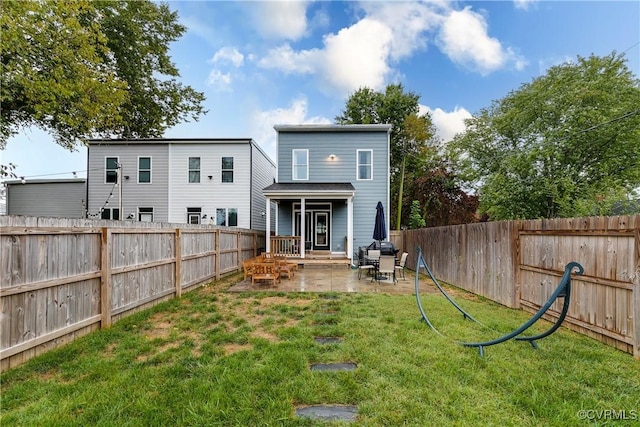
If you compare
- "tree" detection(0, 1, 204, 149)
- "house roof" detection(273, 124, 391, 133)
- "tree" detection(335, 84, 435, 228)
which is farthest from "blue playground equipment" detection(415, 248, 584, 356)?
"tree" detection(335, 84, 435, 228)

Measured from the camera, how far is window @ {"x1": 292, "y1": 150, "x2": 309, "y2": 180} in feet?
47.0

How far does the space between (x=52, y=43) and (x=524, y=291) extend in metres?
16.0

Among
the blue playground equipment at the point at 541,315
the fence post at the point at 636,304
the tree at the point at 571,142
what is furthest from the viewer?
the tree at the point at 571,142

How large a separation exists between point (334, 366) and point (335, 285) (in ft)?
16.7

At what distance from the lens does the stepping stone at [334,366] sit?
3.18 m

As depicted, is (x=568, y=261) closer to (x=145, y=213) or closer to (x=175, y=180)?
(x=175, y=180)

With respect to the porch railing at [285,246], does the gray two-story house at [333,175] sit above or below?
above

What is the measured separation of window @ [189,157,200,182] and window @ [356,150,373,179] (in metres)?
8.69

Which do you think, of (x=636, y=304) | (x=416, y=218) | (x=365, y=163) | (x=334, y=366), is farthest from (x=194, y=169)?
(x=636, y=304)

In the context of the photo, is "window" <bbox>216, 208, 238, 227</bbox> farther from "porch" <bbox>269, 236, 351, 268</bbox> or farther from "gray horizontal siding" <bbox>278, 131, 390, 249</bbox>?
"porch" <bbox>269, 236, 351, 268</bbox>

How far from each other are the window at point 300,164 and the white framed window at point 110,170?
990 cm

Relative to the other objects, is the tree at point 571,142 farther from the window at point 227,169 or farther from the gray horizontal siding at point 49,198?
the gray horizontal siding at point 49,198

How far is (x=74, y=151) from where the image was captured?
16.1 metres

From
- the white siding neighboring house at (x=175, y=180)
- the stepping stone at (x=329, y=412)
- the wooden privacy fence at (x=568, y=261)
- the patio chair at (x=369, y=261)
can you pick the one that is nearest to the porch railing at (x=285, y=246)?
the patio chair at (x=369, y=261)
